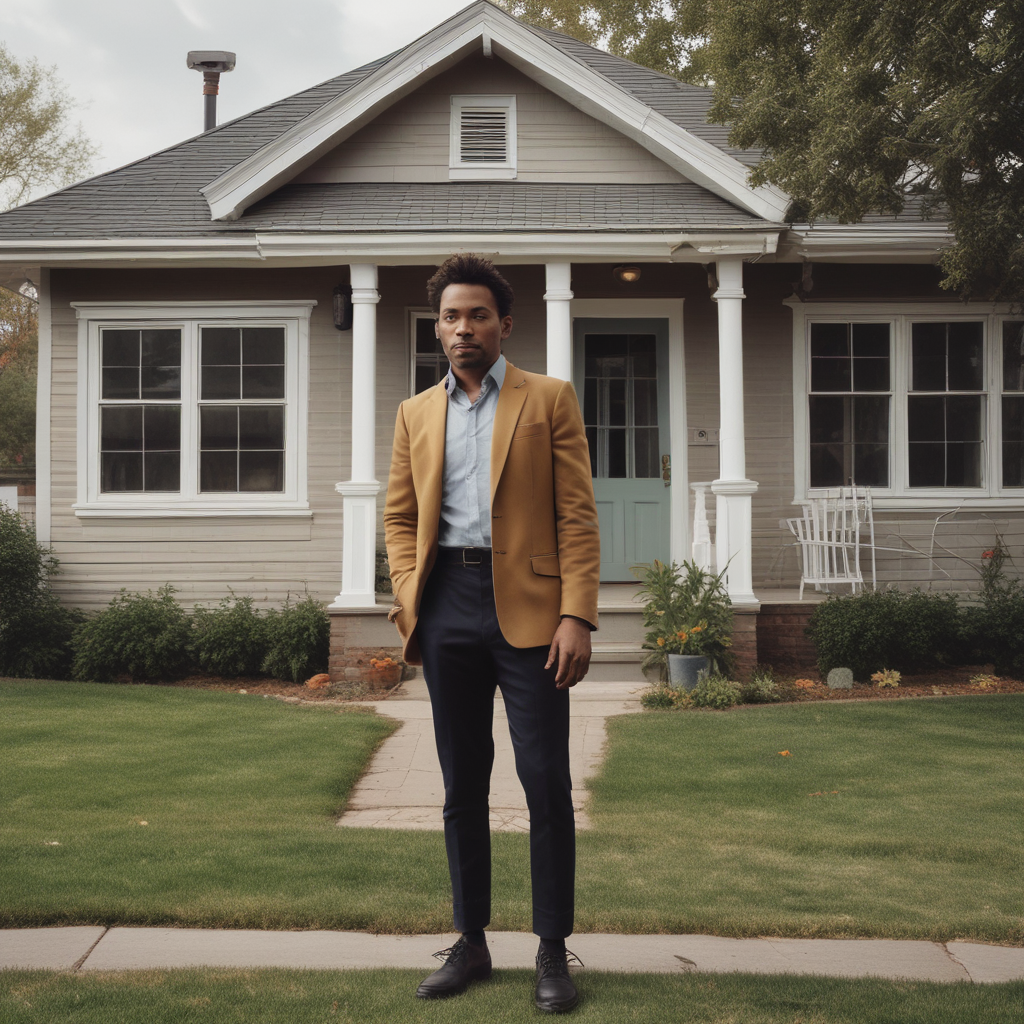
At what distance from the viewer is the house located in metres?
10.1

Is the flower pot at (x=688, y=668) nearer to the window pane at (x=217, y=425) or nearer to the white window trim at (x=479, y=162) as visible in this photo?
the window pane at (x=217, y=425)

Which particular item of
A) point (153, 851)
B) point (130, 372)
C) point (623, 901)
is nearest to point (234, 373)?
point (130, 372)

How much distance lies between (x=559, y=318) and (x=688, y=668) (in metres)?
3.12

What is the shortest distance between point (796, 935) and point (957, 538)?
24.1 ft

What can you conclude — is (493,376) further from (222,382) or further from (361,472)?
(222,382)

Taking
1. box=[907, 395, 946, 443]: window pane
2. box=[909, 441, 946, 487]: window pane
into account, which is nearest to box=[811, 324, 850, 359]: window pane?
box=[907, 395, 946, 443]: window pane

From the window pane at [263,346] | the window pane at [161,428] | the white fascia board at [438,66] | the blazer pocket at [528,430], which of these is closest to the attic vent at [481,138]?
the white fascia board at [438,66]

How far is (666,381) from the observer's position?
10.6m

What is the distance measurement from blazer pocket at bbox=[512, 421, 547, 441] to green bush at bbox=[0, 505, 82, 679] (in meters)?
7.58

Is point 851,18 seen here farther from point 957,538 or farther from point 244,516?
point 244,516

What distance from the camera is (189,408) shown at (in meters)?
10.2

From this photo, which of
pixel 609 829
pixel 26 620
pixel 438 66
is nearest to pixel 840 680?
pixel 609 829

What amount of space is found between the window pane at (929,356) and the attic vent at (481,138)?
4271mm

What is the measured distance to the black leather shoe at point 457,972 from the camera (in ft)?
10.4
